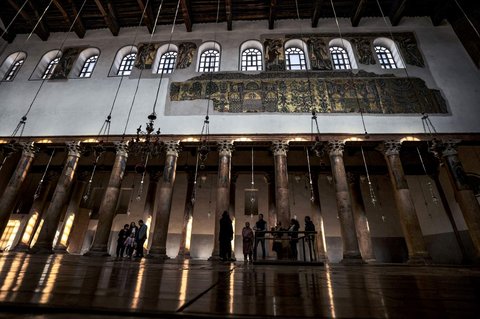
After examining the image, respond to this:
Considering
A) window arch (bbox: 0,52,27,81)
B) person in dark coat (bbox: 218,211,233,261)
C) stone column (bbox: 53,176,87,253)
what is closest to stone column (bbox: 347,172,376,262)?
person in dark coat (bbox: 218,211,233,261)

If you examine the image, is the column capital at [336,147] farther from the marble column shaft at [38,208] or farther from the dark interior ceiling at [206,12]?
the marble column shaft at [38,208]

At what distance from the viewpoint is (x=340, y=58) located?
12562 mm

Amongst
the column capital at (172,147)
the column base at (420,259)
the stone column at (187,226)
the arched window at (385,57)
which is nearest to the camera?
the column base at (420,259)

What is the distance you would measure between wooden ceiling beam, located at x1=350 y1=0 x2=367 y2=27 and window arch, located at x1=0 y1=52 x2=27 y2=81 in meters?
17.4

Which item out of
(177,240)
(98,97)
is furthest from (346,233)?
(98,97)

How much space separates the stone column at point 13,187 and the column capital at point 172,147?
5.85 meters

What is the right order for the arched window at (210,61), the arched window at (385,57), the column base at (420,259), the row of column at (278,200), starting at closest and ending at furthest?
1. the column base at (420,259)
2. the row of column at (278,200)
3. the arched window at (385,57)
4. the arched window at (210,61)

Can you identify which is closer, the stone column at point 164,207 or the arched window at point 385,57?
the stone column at point 164,207

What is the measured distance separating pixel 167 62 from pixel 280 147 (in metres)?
7.71

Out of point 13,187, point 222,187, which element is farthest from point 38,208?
point 222,187

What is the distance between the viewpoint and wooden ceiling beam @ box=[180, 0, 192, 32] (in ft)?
40.3

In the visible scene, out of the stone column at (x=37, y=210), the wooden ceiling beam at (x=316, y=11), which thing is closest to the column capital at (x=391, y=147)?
the wooden ceiling beam at (x=316, y=11)

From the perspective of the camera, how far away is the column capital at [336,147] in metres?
9.69

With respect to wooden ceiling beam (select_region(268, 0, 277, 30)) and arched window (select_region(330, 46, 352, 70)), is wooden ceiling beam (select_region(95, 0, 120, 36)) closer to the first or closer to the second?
wooden ceiling beam (select_region(268, 0, 277, 30))
